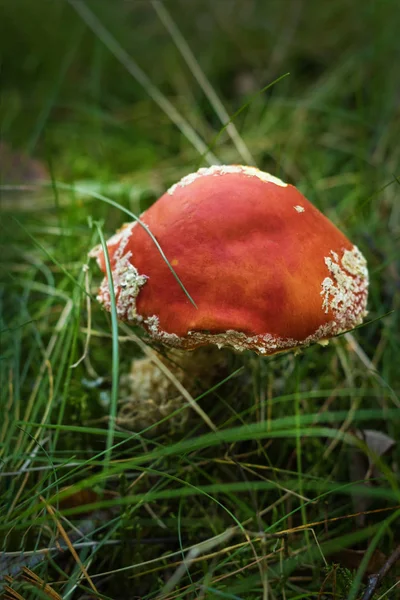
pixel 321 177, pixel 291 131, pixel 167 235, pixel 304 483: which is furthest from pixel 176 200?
pixel 291 131

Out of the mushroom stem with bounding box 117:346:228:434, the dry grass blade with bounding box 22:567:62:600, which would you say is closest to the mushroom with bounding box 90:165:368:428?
the mushroom stem with bounding box 117:346:228:434

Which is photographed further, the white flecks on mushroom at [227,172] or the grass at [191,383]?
the white flecks on mushroom at [227,172]

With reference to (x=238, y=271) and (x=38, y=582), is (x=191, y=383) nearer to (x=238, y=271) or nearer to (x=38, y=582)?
(x=238, y=271)

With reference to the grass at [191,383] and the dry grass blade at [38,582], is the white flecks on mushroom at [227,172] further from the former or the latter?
the dry grass blade at [38,582]

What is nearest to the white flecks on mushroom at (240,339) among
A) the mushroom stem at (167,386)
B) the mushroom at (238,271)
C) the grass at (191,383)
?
the mushroom at (238,271)

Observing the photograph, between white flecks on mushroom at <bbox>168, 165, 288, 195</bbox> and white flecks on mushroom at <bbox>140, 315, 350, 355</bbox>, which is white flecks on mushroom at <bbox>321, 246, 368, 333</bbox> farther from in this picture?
white flecks on mushroom at <bbox>168, 165, 288, 195</bbox>

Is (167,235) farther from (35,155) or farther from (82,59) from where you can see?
(82,59)

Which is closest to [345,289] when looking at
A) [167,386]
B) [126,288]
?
[126,288]
